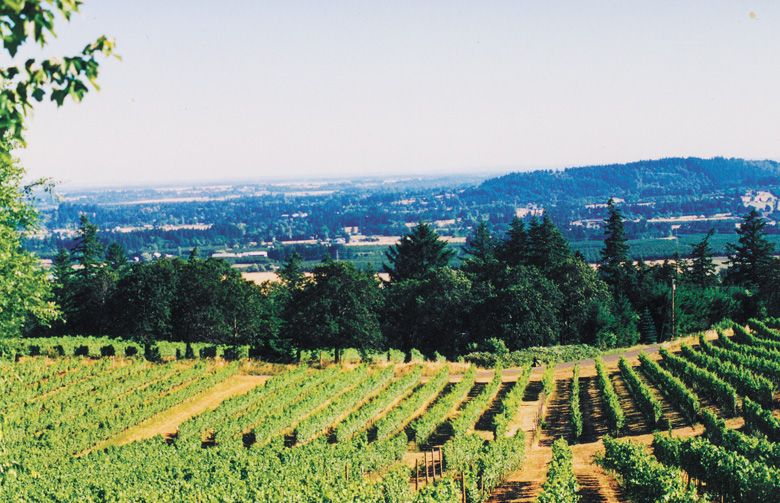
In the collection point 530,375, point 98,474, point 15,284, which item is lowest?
point 530,375

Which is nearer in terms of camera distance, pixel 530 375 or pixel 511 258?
pixel 530 375

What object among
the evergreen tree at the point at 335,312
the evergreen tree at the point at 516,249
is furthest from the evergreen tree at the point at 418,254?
the evergreen tree at the point at 335,312

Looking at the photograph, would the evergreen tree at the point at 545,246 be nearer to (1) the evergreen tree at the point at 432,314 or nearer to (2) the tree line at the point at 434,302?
(2) the tree line at the point at 434,302

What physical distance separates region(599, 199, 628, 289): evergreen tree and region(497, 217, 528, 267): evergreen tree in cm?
1008

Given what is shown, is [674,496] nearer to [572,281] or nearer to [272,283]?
[572,281]

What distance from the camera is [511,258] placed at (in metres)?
89.2

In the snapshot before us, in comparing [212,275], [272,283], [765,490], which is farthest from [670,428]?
[272,283]

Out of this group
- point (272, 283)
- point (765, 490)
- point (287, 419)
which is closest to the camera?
point (765, 490)

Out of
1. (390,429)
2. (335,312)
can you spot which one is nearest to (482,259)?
(335,312)

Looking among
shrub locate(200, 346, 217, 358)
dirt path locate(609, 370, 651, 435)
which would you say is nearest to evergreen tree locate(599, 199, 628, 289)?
dirt path locate(609, 370, 651, 435)

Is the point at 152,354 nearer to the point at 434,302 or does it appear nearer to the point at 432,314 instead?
the point at 432,314

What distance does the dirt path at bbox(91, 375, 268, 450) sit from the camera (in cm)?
3525

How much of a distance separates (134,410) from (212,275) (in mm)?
24116

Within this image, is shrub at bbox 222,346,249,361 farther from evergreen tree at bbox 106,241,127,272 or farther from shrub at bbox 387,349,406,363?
evergreen tree at bbox 106,241,127,272
